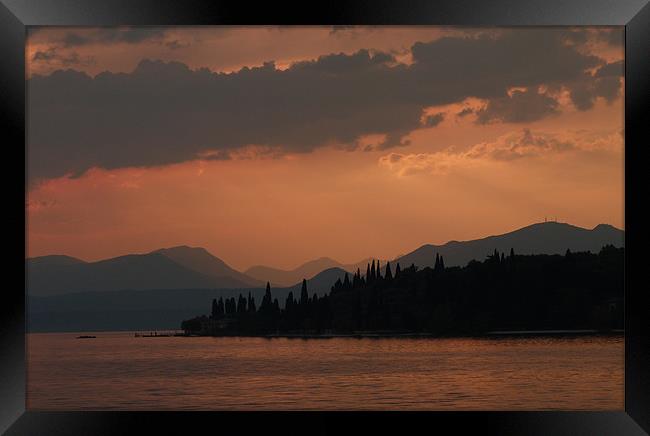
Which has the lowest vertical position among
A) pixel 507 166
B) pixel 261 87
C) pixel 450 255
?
pixel 450 255

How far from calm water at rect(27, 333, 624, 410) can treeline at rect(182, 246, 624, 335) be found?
3.09 ft

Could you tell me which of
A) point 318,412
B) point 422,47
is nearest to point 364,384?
point 422,47

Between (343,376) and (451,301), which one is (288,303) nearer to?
(343,376)

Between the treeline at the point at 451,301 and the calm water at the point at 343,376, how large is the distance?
94 cm

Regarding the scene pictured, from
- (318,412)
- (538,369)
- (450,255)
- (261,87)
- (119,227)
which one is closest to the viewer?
(318,412)

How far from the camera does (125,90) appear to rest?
2277 cm

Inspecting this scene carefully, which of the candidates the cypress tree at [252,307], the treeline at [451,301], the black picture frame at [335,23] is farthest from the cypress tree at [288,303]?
the black picture frame at [335,23]

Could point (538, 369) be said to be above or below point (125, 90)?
below

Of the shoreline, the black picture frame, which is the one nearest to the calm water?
the shoreline

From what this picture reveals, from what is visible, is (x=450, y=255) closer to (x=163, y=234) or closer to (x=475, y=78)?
(x=475, y=78)

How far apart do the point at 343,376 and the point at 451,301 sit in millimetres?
5453

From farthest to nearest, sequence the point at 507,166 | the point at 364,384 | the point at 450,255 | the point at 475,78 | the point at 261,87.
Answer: the point at 364,384 < the point at 475,78 < the point at 450,255 < the point at 261,87 < the point at 507,166

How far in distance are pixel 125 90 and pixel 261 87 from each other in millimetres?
4415

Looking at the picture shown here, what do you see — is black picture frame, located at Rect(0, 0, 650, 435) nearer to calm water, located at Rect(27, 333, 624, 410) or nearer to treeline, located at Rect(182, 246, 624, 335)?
calm water, located at Rect(27, 333, 624, 410)
